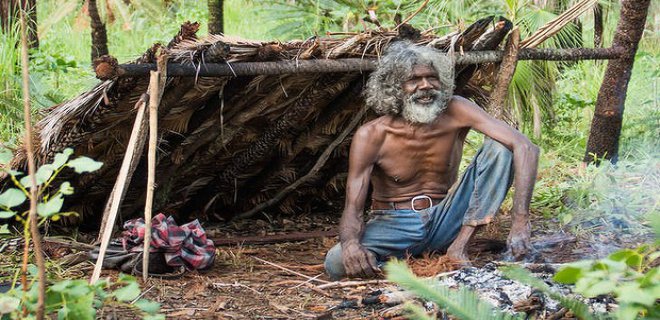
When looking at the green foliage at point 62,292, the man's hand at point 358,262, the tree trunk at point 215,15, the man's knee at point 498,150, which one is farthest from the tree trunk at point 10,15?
the green foliage at point 62,292

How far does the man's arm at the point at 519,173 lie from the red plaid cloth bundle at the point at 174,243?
5.04 feet

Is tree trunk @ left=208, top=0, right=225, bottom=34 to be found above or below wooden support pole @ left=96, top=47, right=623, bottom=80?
above

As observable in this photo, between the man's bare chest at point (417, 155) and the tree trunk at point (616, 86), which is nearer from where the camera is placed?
the man's bare chest at point (417, 155)

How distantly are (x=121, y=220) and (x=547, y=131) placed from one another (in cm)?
445

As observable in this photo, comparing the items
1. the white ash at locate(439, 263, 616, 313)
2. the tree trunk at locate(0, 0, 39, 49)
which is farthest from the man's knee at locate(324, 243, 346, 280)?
the tree trunk at locate(0, 0, 39, 49)

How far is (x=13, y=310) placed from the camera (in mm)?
2412

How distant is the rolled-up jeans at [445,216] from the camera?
4312mm

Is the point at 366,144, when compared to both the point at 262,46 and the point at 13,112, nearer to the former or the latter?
the point at 262,46

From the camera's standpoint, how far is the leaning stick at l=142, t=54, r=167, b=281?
3.74m

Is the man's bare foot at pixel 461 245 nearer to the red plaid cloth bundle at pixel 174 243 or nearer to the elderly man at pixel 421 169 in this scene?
the elderly man at pixel 421 169

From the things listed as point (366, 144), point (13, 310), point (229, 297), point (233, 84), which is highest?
point (233, 84)

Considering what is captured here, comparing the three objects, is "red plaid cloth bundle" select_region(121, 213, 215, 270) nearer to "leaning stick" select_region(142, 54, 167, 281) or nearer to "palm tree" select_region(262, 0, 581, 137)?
"leaning stick" select_region(142, 54, 167, 281)

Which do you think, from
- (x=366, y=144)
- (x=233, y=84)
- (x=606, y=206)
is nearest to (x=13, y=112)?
(x=233, y=84)

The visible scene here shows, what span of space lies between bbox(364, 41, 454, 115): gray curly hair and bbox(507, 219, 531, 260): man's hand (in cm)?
80
